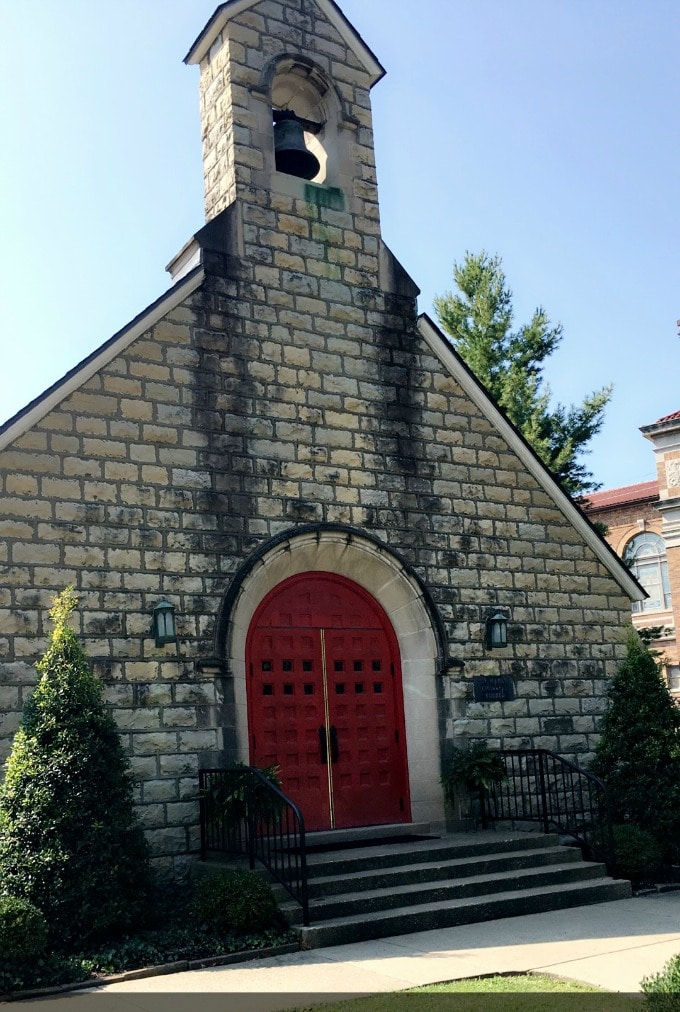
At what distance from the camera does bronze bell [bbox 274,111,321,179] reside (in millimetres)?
11773

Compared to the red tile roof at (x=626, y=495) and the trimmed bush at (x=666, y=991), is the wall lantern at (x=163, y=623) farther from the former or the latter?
the red tile roof at (x=626, y=495)

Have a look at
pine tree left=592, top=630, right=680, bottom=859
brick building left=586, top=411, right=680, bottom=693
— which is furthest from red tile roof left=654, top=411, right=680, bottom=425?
pine tree left=592, top=630, right=680, bottom=859

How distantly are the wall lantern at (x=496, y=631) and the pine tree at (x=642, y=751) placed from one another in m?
1.71

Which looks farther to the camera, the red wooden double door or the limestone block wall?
the red wooden double door

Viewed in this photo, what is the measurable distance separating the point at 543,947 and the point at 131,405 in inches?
237

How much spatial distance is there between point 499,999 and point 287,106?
10426 mm

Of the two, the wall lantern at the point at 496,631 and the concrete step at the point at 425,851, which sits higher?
the wall lantern at the point at 496,631

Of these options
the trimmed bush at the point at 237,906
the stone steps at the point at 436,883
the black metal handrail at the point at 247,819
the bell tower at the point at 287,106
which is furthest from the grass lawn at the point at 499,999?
the bell tower at the point at 287,106

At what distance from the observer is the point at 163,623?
9.35 metres

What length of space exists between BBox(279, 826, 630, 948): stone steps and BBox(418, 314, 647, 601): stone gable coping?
159 inches

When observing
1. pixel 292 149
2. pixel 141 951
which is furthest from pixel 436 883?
pixel 292 149

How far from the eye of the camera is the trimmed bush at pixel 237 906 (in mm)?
7707

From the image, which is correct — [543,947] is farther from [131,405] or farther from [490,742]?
[131,405]

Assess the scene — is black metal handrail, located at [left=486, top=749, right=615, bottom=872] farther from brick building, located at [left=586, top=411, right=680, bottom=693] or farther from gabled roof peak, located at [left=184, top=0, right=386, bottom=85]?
brick building, located at [left=586, top=411, right=680, bottom=693]
